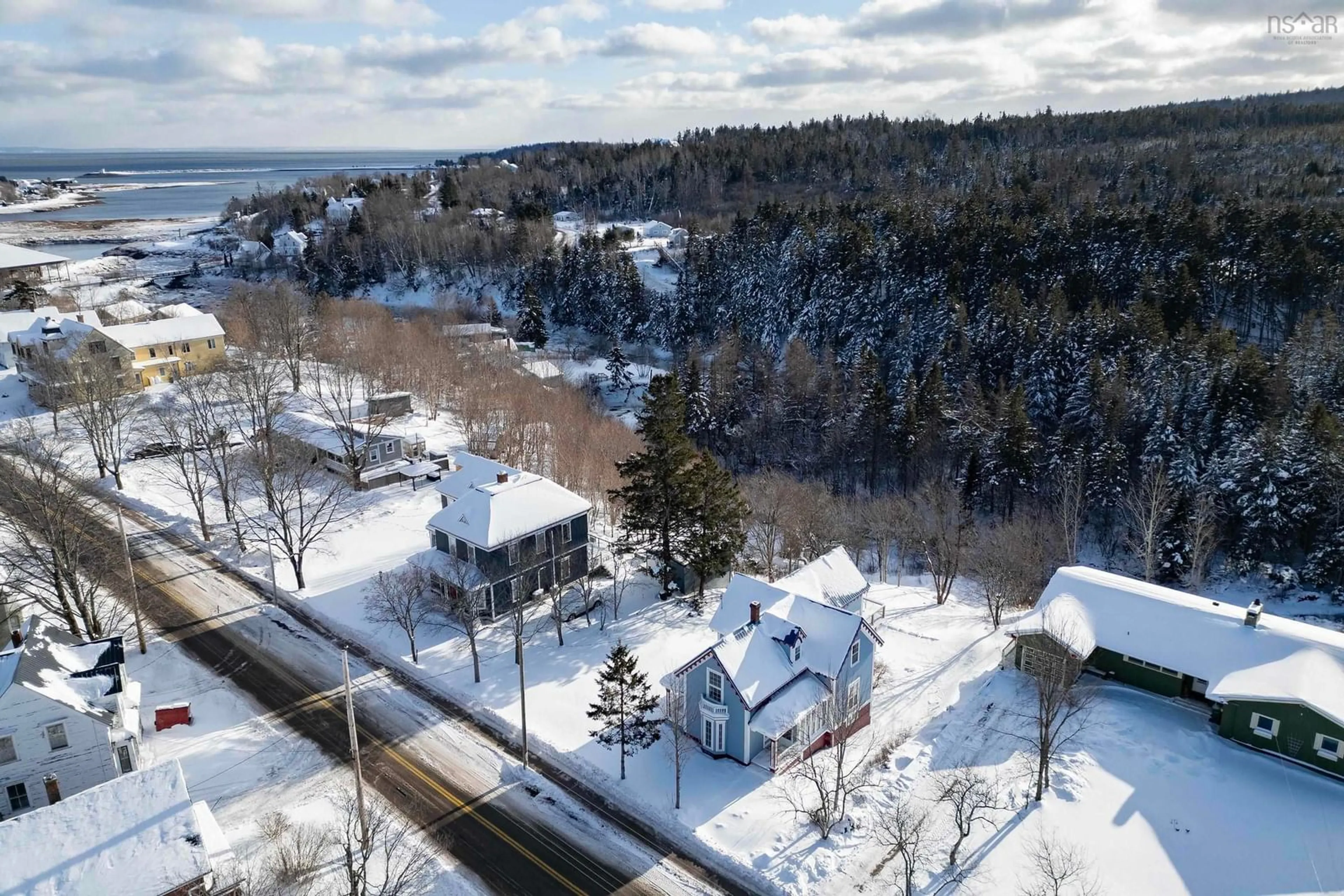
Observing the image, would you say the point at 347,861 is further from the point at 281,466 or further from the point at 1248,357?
the point at 1248,357

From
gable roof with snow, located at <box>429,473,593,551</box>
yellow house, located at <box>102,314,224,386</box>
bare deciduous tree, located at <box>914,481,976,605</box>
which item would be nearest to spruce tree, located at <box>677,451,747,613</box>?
gable roof with snow, located at <box>429,473,593,551</box>

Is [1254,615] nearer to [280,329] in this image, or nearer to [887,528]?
[887,528]

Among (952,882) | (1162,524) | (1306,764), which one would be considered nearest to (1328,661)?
(1306,764)

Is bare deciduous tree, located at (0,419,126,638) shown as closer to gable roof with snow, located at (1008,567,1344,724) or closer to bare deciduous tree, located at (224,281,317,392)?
bare deciduous tree, located at (224,281,317,392)

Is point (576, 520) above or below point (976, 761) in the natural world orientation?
above

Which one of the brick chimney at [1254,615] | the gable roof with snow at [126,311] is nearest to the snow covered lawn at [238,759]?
the brick chimney at [1254,615]

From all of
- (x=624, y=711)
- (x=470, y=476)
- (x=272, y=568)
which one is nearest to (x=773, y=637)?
(x=624, y=711)
